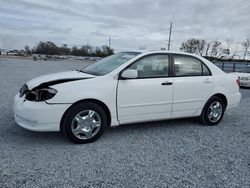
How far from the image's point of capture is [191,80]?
4.53 meters

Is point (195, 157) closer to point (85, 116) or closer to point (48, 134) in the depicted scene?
point (85, 116)

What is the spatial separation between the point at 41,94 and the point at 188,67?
2.84 meters

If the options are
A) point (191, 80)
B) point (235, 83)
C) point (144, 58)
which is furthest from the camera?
Answer: point (235, 83)

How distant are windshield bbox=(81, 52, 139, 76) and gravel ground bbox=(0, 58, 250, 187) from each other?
3.80ft

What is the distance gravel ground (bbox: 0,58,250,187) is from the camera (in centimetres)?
272

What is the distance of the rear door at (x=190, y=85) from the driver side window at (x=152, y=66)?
214 millimetres

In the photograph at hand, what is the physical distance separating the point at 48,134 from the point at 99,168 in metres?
1.49

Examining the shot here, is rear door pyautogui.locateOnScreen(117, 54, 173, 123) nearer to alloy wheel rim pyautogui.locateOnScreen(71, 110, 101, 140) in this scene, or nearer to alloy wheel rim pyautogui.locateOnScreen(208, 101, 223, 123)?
alloy wheel rim pyautogui.locateOnScreen(71, 110, 101, 140)

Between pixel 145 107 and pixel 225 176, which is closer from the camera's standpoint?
pixel 225 176

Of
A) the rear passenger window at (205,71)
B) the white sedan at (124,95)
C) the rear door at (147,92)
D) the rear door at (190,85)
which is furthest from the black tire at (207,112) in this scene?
the rear door at (147,92)

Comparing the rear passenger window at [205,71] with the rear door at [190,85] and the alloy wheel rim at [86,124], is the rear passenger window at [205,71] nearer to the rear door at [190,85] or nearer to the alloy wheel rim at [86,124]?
the rear door at [190,85]

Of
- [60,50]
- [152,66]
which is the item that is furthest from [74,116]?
[60,50]

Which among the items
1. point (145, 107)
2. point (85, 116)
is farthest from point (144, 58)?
point (85, 116)

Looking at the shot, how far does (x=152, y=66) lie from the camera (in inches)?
167
